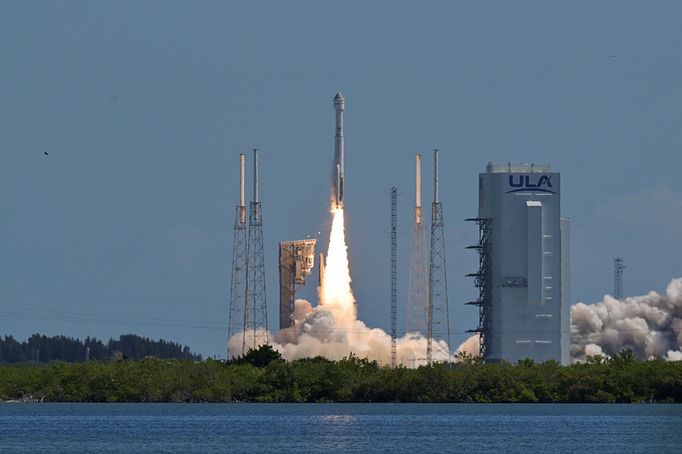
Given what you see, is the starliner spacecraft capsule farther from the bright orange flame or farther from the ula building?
the ula building

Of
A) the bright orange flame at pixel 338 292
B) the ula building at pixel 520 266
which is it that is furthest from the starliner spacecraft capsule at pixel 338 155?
the ula building at pixel 520 266

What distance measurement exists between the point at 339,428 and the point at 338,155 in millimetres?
42820

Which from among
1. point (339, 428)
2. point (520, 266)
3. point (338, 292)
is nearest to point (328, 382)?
point (338, 292)

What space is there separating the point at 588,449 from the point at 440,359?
2383 inches

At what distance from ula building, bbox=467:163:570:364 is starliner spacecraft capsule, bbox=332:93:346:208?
13177 mm

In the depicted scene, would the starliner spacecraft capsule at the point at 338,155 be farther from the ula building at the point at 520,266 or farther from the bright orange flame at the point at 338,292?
the ula building at the point at 520,266

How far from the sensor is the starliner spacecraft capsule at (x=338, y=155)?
156 metres

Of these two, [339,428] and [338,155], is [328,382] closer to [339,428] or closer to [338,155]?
[338,155]

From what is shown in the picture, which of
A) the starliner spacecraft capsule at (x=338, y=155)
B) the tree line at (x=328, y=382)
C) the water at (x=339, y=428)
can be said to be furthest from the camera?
the starliner spacecraft capsule at (x=338, y=155)

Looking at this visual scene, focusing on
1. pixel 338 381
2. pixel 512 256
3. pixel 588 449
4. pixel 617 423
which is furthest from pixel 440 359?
pixel 588 449

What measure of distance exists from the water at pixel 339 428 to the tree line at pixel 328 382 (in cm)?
103

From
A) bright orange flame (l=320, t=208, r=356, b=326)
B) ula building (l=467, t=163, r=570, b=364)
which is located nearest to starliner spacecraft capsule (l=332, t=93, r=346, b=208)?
bright orange flame (l=320, t=208, r=356, b=326)

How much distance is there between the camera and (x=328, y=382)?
475ft

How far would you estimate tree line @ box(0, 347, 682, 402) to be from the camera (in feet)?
475
